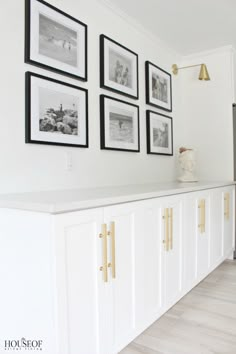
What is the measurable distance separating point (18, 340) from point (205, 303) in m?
1.45

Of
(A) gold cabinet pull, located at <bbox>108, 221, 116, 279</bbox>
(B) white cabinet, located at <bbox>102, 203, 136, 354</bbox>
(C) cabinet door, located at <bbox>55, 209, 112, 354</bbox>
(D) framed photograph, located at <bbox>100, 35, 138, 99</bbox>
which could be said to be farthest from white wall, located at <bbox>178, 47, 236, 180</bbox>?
(C) cabinet door, located at <bbox>55, 209, 112, 354</bbox>

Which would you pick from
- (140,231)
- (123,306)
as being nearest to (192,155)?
(140,231)

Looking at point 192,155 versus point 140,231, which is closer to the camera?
point 140,231

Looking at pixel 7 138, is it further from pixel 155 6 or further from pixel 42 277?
pixel 155 6

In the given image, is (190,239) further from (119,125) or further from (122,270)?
(119,125)

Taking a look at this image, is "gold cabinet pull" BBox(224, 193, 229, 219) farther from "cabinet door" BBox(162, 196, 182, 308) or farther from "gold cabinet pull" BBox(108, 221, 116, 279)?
"gold cabinet pull" BBox(108, 221, 116, 279)

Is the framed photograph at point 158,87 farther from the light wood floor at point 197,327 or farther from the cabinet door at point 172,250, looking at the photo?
the light wood floor at point 197,327

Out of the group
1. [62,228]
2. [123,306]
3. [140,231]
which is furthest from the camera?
[140,231]

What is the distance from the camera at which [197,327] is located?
1.94 meters

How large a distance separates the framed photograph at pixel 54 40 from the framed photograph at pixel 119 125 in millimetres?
333

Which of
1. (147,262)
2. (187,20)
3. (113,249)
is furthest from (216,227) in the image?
(187,20)

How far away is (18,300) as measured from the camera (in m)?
1.36

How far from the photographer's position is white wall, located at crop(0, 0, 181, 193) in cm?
170

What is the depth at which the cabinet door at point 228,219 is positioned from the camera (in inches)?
123
